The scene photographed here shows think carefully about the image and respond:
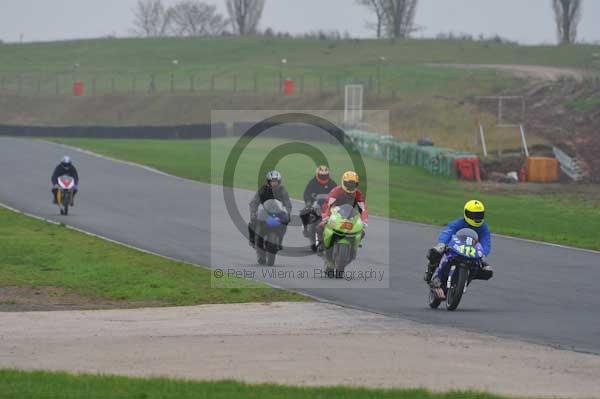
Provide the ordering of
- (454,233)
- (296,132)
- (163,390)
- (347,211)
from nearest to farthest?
(163,390)
(454,233)
(347,211)
(296,132)

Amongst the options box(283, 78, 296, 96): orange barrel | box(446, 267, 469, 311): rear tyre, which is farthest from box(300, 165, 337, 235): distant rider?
box(283, 78, 296, 96): orange barrel

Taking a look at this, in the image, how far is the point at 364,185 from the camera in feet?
137

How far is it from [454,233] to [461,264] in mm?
530

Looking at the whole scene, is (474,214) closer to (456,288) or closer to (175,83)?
(456,288)

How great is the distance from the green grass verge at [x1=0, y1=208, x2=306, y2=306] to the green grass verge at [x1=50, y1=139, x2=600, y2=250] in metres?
9.31

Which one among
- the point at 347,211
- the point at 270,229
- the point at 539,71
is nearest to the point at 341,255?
the point at 347,211

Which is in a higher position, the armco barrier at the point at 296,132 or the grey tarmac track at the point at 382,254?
the armco barrier at the point at 296,132

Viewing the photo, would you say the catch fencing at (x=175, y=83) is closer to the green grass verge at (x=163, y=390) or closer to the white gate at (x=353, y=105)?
the white gate at (x=353, y=105)

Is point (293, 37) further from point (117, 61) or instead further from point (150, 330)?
point (150, 330)

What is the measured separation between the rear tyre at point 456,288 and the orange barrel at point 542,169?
28390 mm

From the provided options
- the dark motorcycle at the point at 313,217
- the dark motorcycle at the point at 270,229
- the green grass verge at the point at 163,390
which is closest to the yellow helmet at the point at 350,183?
the dark motorcycle at the point at 270,229

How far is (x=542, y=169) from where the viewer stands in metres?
44.1

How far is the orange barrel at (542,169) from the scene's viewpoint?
4394 centimetres

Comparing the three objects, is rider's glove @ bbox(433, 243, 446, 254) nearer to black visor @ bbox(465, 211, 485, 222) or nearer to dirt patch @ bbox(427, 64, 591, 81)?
black visor @ bbox(465, 211, 485, 222)
